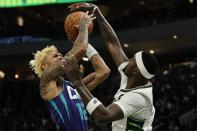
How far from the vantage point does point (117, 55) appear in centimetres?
617

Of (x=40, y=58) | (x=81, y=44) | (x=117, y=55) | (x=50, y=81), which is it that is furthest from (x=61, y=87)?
(x=117, y=55)

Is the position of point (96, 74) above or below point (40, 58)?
below

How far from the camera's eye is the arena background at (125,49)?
20.0 meters

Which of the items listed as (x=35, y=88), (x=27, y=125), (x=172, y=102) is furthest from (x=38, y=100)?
(x=172, y=102)

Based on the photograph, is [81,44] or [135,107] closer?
[135,107]

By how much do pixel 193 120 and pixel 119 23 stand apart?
22.2ft

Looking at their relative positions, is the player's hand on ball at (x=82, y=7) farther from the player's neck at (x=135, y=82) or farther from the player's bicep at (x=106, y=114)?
the player's bicep at (x=106, y=114)

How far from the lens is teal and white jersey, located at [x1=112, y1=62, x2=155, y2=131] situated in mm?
5057

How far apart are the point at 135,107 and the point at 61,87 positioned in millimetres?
946

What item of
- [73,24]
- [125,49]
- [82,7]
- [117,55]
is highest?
[82,7]

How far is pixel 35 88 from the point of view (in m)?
26.6

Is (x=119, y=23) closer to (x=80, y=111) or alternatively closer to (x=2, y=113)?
(x=2, y=113)

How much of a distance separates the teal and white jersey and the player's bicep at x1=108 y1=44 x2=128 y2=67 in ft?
1.73

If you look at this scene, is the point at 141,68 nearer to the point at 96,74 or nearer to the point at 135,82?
the point at 135,82
